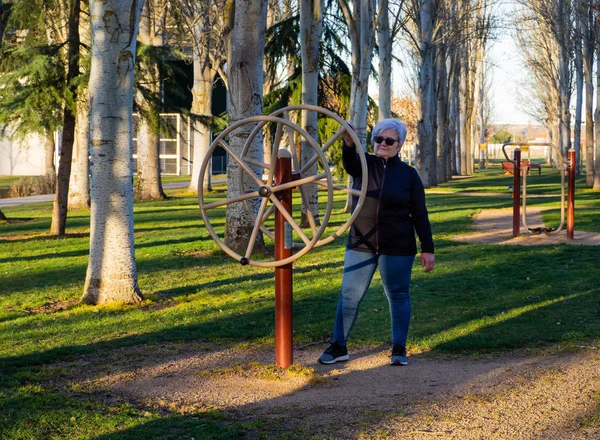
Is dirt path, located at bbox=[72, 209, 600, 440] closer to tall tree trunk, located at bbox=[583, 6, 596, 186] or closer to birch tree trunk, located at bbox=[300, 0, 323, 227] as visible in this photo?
birch tree trunk, located at bbox=[300, 0, 323, 227]

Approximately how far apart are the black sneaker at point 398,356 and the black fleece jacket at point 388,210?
0.73 metres

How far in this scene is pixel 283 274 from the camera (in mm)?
6375

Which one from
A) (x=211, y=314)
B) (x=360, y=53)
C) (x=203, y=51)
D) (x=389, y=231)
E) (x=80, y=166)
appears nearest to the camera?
(x=389, y=231)

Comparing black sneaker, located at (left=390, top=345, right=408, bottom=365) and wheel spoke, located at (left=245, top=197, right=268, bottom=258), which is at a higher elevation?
wheel spoke, located at (left=245, top=197, right=268, bottom=258)

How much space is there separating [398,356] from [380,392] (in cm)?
84

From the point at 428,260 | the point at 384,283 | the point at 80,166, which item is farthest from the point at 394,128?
the point at 80,166

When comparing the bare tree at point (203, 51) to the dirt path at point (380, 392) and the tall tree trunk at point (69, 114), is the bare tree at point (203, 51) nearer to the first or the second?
the tall tree trunk at point (69, 114)

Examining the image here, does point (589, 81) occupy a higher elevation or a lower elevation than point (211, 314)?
higher

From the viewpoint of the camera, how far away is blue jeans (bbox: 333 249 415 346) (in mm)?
6512

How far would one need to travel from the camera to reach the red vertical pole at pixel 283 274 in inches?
246

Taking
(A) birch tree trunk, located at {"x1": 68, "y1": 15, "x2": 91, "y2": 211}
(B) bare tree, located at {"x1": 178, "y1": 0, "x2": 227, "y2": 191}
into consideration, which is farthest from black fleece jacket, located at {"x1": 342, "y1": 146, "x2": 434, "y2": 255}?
(B) bare tree, located at {"x1": 178, "y1": 0, "x2": 227, "y2": 191}

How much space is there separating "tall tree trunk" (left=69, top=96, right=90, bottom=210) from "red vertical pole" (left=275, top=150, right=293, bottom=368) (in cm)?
1698

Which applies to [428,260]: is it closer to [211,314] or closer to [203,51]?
[211,314]

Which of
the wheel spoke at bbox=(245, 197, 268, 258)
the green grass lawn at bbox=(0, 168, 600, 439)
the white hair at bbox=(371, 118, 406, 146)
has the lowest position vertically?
the green grass lawn at bbox=(0, 168, 600, 439)
